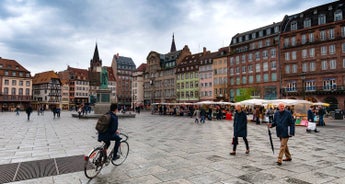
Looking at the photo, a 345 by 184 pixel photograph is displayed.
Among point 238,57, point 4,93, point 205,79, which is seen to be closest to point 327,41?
point 238,57

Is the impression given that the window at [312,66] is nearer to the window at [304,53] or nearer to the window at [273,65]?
the window at [304,53]

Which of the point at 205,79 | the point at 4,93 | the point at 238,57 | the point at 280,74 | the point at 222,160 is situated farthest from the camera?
the point at 4,93

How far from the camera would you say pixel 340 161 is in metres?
7.27

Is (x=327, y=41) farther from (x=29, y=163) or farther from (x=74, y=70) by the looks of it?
(x=74, y=70)

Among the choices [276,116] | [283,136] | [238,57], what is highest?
[238,57]

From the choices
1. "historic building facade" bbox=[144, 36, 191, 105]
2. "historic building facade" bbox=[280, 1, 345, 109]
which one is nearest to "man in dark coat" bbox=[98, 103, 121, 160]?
"historic building facade" bbox=[280, 1, 345, 109]

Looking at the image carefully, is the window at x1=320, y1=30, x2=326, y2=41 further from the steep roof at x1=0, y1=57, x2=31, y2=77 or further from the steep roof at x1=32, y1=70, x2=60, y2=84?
the steep roof at x1=32, y1=70, x2=60, y2=84

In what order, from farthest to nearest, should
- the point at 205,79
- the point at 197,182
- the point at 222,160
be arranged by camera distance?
the point at 205,79
the point at 222,160
the point at 197,182

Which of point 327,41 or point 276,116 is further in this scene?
point 327,41

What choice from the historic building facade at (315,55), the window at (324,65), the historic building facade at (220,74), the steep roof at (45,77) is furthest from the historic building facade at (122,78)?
the window at (324,65)

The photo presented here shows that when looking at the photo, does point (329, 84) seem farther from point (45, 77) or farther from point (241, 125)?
point (45, 77)

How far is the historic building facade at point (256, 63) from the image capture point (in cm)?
5200

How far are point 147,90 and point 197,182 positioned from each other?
8113 cm

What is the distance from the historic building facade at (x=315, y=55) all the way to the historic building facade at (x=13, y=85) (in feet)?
247
